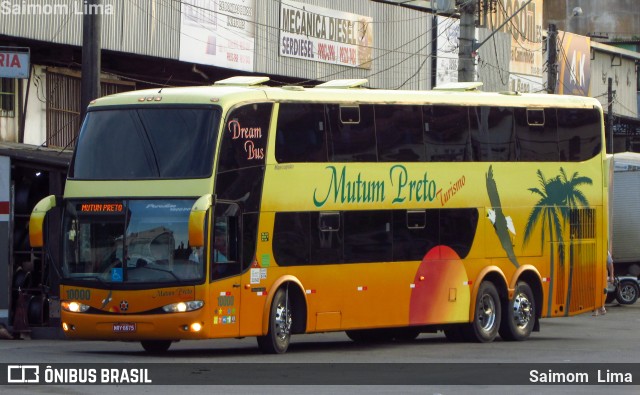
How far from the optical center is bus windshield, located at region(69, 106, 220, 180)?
18.4 meters

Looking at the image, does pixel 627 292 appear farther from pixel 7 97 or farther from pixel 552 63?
pixel 7 97

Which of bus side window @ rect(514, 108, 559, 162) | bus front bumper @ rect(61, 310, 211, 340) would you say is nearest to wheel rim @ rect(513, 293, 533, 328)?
bus side window @ rect(514, 108, 559, 162)

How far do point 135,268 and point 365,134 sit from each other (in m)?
4.42

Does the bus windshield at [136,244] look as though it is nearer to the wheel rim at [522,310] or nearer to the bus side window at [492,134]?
the bus side window at [492,134]

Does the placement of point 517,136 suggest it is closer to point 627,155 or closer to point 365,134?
point 365,134

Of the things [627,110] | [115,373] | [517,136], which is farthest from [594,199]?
[627,110]

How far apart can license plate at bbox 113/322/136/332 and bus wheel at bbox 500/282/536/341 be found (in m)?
7.57

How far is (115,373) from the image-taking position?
15891mm

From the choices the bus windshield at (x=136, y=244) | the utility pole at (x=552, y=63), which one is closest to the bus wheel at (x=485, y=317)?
the bus windshield at (x=136, y=244)

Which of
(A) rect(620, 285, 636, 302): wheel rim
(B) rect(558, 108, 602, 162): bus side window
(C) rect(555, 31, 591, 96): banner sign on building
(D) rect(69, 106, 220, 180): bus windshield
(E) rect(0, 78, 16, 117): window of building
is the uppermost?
(C) rect(555, 31, 591, 96): banner sign on building

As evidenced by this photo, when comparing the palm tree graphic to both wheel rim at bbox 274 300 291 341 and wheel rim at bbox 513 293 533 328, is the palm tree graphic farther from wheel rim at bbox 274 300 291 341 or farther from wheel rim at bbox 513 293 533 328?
wheel rim at bbox 274 300 291 341

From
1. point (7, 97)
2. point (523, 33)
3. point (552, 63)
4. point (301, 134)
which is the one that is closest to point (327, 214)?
point (301, 134)

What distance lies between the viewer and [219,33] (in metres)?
33.5

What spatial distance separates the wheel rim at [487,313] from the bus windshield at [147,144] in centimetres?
670
